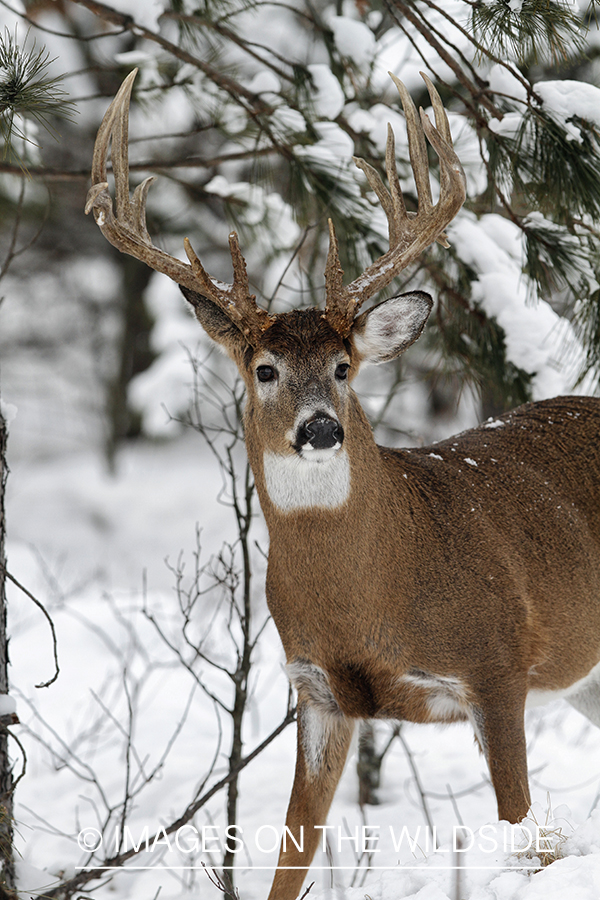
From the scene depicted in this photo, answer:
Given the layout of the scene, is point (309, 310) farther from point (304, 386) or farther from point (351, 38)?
point (351, 38)

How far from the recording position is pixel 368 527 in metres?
3.29

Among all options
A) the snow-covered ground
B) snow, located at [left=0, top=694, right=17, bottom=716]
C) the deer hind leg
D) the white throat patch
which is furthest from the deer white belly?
snow, located at [left=0, top=694, right=17, bottom=716]

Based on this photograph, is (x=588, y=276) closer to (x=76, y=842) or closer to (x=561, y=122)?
(x=561, y=122)

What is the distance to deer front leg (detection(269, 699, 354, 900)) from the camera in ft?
11.6

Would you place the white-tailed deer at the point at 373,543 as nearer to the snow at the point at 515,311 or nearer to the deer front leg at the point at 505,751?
the deer front leg at the point at 505,751

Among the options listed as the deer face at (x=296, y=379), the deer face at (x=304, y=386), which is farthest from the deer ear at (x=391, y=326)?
the deer face at (x=296, y=379)

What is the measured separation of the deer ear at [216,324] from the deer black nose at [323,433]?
0.60 meters

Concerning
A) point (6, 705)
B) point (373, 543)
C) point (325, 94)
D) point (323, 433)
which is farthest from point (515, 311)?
point (6, 705)

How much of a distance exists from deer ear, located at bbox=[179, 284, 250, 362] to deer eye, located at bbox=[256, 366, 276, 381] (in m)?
0.18

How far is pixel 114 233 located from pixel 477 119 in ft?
4.92

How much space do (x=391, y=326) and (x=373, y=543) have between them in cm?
84

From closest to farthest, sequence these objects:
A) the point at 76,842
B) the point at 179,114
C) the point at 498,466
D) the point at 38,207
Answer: the point at 498,466, the point at 76,842, the point at 38,207, the point at 179,114

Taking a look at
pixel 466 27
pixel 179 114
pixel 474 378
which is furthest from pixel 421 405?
pixel 466 27

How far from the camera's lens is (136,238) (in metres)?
3.36
